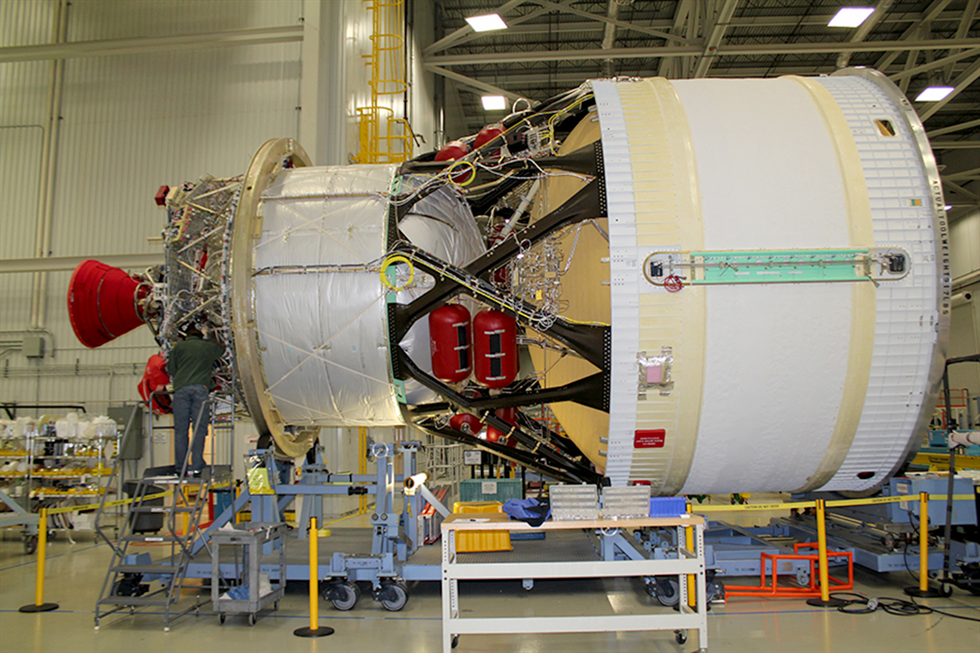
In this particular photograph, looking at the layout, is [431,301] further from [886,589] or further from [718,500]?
[718,500]

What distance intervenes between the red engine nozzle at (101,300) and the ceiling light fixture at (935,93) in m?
20.2

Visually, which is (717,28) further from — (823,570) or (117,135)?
(117,135)

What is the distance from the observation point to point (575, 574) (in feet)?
15.9

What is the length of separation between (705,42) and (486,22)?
5747 mm

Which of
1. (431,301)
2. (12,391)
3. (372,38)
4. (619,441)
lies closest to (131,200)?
(12,391)

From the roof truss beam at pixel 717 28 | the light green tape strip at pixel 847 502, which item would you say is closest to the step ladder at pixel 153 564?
the light green tape strip at pixel 847 502

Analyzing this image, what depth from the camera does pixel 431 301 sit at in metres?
5.61

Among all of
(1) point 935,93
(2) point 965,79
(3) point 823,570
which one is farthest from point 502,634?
(2) point 965,79

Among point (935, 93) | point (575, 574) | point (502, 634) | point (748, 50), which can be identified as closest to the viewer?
point (575, 574)

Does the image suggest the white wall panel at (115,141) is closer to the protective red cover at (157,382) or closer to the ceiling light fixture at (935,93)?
the protective red cover at (157,382)

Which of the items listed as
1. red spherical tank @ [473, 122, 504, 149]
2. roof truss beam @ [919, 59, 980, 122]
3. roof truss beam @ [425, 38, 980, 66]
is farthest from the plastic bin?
roof truss beam @ [919, 59, 980, 122]

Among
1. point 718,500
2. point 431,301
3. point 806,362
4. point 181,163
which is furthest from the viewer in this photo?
point 718,500

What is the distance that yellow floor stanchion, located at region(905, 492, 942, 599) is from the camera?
6262mm

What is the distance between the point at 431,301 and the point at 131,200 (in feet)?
37.2
